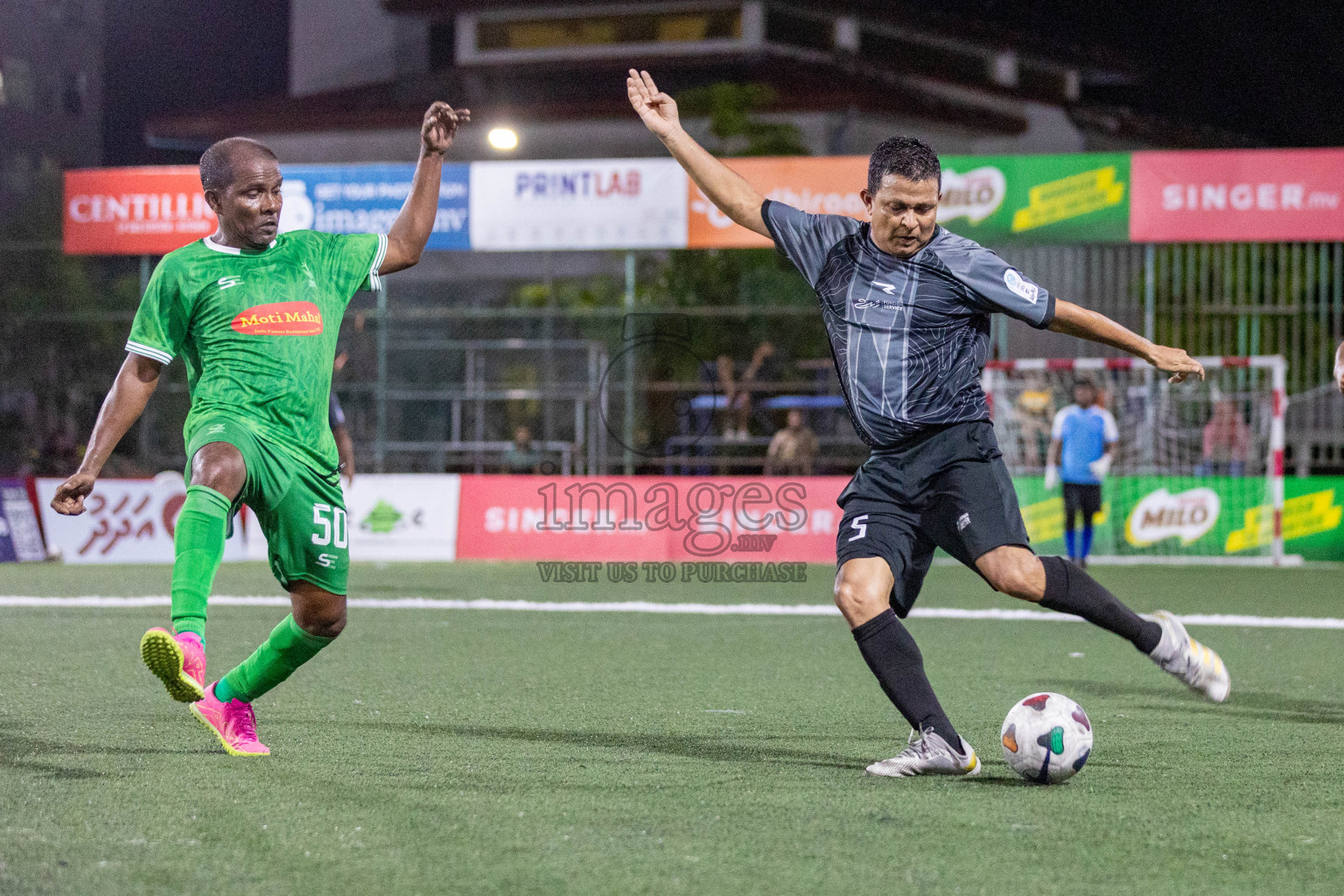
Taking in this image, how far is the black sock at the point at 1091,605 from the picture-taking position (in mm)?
4812

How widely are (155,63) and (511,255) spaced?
17.6m

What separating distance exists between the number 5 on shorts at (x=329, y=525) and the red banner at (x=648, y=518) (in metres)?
11.9

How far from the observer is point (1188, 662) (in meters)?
4.86

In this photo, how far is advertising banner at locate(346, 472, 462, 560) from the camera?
686 inches

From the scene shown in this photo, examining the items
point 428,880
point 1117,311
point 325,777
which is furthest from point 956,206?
point 428,880

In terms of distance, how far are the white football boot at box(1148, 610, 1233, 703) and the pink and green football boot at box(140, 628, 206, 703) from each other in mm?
2954

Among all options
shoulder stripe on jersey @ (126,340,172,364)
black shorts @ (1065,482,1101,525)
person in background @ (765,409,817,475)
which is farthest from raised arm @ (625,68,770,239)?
person in background @ (765,409,817,475)

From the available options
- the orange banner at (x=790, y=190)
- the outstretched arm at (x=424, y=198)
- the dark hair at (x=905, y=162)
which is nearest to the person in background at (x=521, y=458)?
the orange banner at (x=790, y=190)

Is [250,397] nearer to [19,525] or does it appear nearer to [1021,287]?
[1021,287]

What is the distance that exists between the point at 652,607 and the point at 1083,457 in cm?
621

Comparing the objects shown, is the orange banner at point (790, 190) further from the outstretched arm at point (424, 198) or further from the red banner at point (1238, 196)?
the outstretched arm at point (424, 198)

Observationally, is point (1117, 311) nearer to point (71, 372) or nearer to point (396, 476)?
point (396, 476)

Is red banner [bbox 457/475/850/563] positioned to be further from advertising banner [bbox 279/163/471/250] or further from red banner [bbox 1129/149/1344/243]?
red banner [bbox 1129/149/1344/243]

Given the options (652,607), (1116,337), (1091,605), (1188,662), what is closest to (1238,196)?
(652,607)
